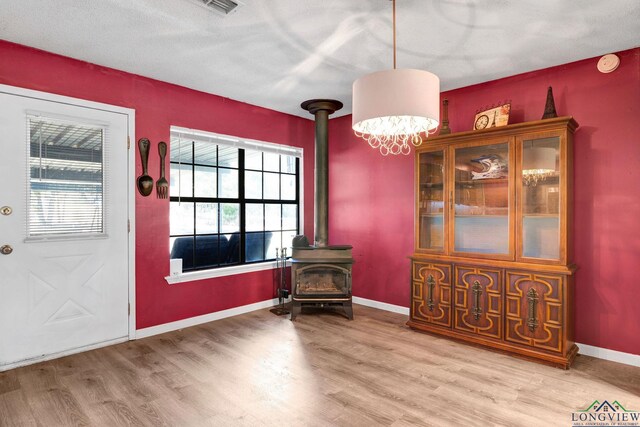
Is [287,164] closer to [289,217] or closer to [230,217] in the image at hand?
[289,217]

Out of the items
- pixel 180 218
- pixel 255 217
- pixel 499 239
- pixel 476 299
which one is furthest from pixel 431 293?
pixel 180 218

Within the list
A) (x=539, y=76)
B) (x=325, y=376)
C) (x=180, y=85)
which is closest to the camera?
(x=325, y=376)

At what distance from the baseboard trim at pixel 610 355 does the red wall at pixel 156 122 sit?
10.7 feet

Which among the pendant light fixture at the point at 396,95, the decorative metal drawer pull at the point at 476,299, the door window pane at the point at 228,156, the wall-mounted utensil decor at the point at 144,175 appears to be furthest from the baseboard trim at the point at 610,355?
the wall-mounted utensil decor at the point at 144,175

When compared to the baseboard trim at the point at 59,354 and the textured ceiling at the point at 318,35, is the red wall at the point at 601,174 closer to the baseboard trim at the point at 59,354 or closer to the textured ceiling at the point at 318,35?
the textured ceiling at the point at 318,35

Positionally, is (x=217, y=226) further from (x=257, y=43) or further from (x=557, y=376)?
(x=557, y=376)

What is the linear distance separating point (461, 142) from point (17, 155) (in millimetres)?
3714

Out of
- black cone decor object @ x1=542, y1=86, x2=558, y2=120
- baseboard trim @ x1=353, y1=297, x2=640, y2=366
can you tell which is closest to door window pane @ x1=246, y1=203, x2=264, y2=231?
black cone decor object @ x1=542, y1=86, x2=558, y2=120

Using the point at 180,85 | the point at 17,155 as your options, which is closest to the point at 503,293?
the point at 180,85

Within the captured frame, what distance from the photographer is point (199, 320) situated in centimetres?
385

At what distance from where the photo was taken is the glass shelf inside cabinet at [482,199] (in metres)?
3.16

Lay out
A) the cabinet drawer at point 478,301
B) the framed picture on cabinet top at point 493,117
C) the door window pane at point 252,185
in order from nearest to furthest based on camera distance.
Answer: the cabinet drawer at point 478,301
the framed picture on cabinet top at point 493,117
the door window pane at point 252,185

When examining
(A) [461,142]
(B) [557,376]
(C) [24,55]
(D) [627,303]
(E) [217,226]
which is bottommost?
(B) [557,376]

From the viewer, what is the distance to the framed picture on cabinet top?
10.5 feet
